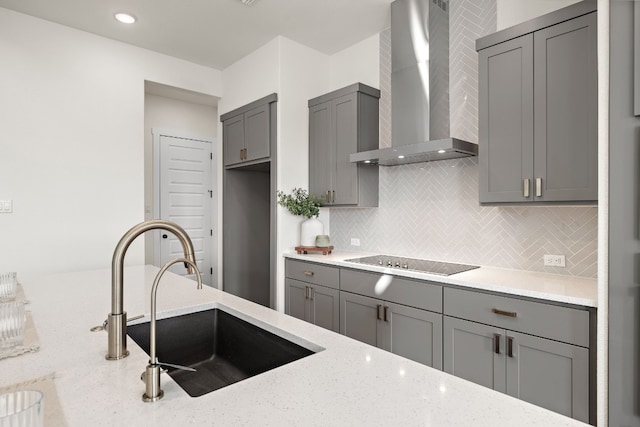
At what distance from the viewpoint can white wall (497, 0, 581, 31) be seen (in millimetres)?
2354

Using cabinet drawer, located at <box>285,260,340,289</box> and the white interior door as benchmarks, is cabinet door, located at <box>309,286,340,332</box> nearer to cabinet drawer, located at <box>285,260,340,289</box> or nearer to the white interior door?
cabinet drawer, located at <box>285,260,340,289</box>

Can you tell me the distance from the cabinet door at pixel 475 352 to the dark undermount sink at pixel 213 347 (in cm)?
129

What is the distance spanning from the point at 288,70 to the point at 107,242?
7.85 ft

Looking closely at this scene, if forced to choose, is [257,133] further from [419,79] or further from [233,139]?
[419,79]

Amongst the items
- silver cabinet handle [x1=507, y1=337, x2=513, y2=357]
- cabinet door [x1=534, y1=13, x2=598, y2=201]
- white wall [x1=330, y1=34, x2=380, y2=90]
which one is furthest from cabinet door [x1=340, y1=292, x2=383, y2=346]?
white wall [x1=330, y1=34, x2=380, y2=90]

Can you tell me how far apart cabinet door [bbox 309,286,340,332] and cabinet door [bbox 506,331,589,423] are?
1302 millimetres

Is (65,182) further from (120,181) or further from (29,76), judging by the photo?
(29,76)

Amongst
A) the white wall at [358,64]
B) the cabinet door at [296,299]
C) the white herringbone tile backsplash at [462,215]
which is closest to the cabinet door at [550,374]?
the white herringbone tile backsplash at [462,215]

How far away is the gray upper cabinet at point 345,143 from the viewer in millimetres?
3223

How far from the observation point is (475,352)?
204 centimetres

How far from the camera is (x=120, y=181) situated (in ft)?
11.6

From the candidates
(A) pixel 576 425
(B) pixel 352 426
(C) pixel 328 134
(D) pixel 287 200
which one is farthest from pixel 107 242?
(A) pixel 576 425

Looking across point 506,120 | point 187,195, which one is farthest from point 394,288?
point 187,195

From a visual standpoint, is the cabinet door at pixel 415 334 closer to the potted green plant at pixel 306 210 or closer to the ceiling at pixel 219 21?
the potted green plant at pixel 306 210
